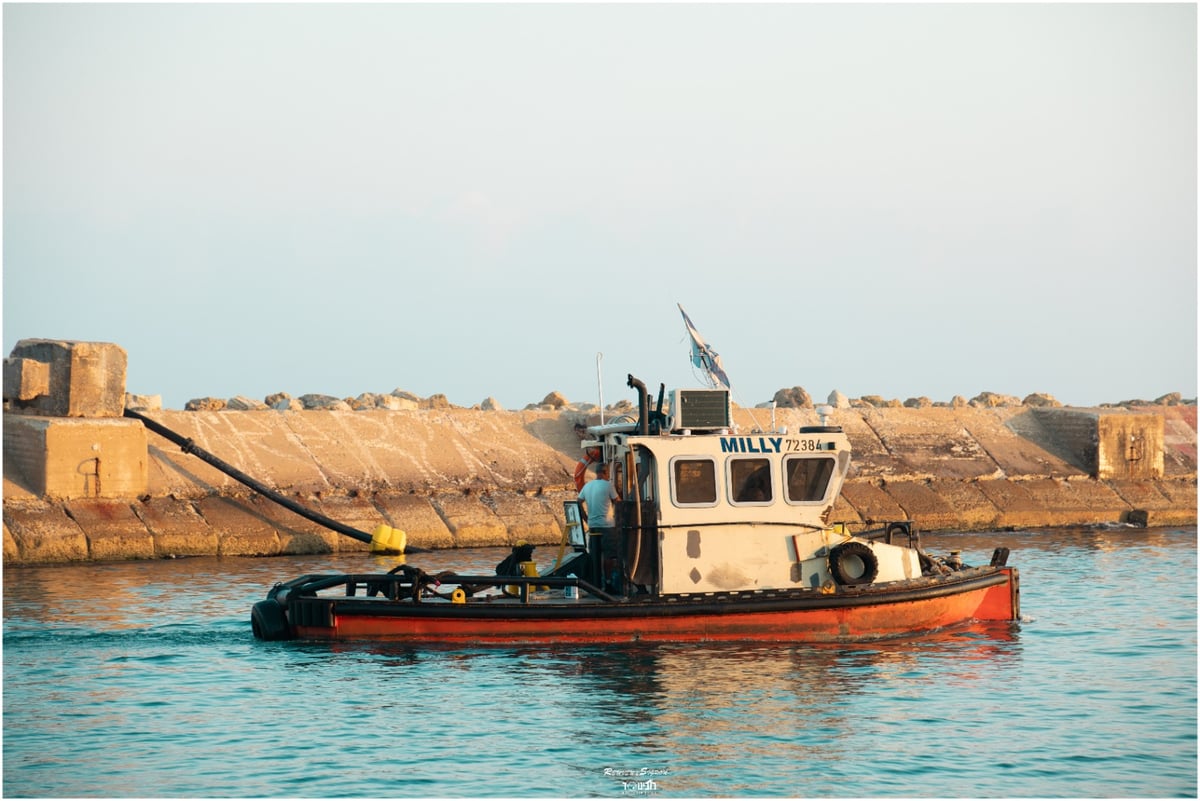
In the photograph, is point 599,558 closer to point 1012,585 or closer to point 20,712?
point 1012,585

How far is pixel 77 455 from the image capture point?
26.6 meters

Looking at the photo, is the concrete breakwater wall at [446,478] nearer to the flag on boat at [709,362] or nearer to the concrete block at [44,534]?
the concrete block at [44,534]

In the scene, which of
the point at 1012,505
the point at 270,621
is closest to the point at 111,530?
the point at 270,621

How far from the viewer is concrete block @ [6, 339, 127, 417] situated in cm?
2712

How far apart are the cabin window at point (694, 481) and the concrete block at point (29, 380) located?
51.8ft

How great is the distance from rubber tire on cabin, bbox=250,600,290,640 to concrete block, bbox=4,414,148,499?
36.2 feet

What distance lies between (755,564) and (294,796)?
718 centimetres

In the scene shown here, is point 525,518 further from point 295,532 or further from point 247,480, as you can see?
point 247,480

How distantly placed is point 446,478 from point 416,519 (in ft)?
7.73

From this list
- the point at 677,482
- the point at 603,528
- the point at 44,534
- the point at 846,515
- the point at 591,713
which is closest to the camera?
the point at 591,713

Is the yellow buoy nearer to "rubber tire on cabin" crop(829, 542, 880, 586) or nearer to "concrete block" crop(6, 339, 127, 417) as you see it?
"concrete block" crop(6, 339, 127, 417)

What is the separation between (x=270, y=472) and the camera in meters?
29.6

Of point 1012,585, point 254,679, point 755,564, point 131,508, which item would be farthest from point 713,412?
point 131,508

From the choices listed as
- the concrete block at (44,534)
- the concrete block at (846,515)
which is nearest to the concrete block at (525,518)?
the concrete block at (846,515)
